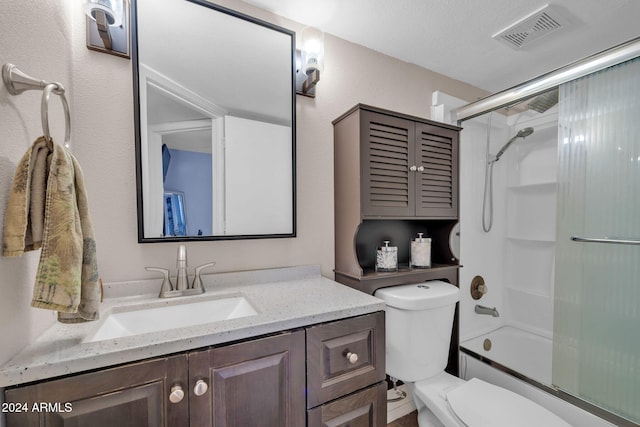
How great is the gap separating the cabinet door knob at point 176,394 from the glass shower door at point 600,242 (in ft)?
5.70

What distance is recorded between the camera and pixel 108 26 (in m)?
0.97

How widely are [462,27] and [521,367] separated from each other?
7.52 feet

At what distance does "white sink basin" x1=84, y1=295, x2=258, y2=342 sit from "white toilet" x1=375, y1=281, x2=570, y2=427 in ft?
2.20

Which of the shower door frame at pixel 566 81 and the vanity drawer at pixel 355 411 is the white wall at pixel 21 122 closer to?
the vanity drawer at pixel 355 411

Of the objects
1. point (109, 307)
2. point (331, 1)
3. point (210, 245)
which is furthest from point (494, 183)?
point (109, 307)

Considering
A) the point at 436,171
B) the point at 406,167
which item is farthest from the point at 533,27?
the point at 406,167

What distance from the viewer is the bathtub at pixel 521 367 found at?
4.30 feet

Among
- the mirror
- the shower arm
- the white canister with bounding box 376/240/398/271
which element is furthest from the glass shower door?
the mirror

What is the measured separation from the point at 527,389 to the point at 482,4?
6.42ft

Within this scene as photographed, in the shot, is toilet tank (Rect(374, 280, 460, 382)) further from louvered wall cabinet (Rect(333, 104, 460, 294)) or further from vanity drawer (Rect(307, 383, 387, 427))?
vanity drawer (Rect(307, 383, 387, 427))

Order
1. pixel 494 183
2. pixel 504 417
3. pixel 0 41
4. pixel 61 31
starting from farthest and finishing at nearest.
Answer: pixel 494 183
pixel 504 417
pixel 61 31
pixel 0 41

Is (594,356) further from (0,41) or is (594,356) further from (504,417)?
(0,41)

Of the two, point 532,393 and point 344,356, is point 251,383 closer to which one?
point 344,356

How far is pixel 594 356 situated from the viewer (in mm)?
1271
